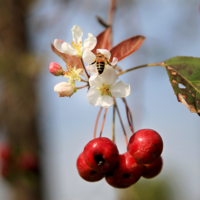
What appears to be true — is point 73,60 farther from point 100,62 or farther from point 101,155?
point 101,155

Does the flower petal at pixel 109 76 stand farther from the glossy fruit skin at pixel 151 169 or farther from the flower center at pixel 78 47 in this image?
the glossy fruit skin at pixel 151 169

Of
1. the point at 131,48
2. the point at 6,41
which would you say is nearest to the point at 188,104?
the point at 131,48

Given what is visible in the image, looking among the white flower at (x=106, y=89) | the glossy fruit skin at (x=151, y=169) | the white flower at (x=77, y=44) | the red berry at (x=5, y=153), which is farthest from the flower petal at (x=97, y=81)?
the red berry at (x=5, y=153)

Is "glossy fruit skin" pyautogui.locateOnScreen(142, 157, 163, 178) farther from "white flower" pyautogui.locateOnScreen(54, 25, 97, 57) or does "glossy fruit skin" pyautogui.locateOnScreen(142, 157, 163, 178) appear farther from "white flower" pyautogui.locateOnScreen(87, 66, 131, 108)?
"white flower" pyautogui.locateOnScreen(54, 25, 97, 57)

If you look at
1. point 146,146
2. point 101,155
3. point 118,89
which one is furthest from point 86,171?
point 118,89

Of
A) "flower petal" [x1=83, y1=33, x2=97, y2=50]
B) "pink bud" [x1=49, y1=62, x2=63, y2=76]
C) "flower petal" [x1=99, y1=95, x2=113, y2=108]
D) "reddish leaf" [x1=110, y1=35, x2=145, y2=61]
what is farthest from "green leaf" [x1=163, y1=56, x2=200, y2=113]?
"pink bud" [x1=49, y1=62, x2=63, y2=76]
